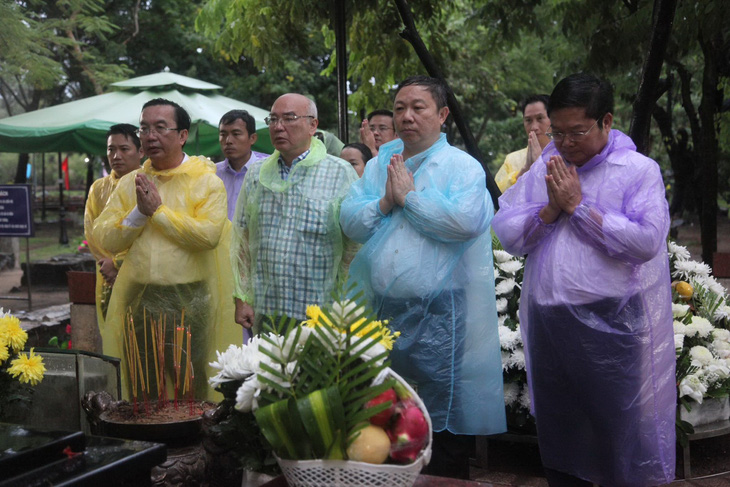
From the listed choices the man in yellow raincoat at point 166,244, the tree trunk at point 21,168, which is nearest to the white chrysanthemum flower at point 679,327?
the man in yellow raincoat at point 166,244

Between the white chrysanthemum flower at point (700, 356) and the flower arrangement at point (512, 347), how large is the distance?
879 millimetres

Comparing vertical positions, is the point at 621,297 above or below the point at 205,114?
below

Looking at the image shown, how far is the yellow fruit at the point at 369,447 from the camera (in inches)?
62.7

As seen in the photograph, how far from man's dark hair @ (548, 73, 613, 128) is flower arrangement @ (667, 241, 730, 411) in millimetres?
1689

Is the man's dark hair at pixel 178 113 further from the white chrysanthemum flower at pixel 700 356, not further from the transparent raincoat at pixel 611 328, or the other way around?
the white chrysanthemum flower at pixel 700 356

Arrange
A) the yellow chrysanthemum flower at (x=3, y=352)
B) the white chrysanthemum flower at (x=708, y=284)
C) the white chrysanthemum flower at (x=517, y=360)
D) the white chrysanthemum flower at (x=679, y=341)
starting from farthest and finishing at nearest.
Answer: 1. the white chrysanthemum flower at (x=708, y=284)
2. the white chrysanthemum flower at (x=517, y=360)
3. the white chrysanthemum flower at (x=679, y=341)
4. the yellow chrysanthemum flower at (x=3, y=352)

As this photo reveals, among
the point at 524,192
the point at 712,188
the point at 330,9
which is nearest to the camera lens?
the point at 524,192

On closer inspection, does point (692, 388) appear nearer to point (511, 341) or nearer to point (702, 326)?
point (702, 326)

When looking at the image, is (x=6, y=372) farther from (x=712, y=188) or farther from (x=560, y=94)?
(x=712, y=188)

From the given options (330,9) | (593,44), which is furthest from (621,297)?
(593,44)

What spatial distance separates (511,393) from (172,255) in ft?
6.44

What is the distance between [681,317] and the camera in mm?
4277

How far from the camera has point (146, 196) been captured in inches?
152

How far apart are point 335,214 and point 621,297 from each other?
150cm
